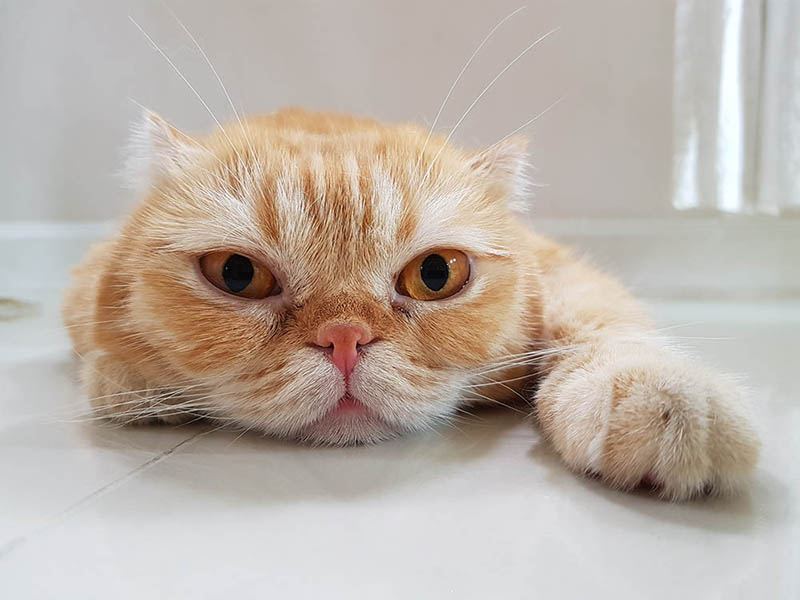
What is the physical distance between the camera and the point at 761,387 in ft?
4.34

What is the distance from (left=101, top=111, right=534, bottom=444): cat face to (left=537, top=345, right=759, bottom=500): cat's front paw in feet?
0.78

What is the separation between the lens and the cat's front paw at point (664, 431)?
2.64 feet

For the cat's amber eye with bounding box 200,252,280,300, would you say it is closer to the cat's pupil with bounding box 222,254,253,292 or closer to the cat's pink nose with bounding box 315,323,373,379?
the cat's pupil with bounding box 222,254,253,292

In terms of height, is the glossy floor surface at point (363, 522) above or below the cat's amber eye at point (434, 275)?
below

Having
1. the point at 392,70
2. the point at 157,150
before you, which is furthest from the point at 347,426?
the point at 392,70

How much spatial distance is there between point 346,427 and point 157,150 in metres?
0.57

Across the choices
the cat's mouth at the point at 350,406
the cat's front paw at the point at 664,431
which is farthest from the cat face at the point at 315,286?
A: the cat's front paw at the point at 664,431

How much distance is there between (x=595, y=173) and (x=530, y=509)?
5.95ft

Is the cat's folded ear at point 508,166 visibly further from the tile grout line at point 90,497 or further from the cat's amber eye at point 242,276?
the tile grout line at point 90,497

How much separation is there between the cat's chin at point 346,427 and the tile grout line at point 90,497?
191 mm

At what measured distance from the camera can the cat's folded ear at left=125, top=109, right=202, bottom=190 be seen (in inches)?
44.9

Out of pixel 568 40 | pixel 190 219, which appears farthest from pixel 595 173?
pixel 190 219

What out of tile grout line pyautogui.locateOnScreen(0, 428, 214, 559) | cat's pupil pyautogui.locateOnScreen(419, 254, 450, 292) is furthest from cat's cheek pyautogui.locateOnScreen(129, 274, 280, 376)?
cat's pupil pyautogui.locateOnScreen(419, 254, 450, 292)

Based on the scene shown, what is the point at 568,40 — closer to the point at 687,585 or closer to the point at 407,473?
the point at 407,473
